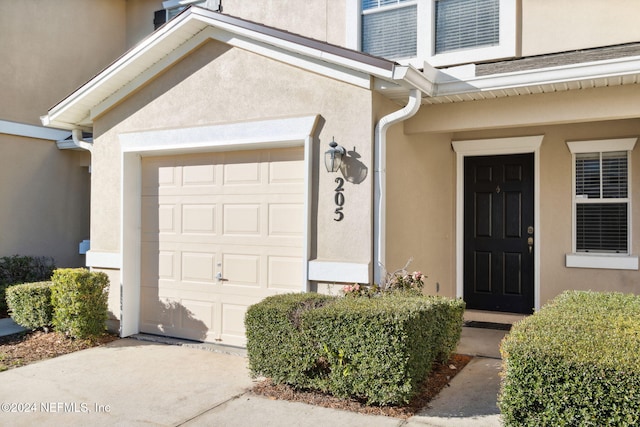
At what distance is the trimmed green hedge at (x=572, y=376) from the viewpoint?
3.37m

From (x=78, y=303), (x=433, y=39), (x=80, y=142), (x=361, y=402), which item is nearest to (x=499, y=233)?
(x=433, y=39)

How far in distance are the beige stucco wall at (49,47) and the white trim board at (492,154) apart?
26.5 feet

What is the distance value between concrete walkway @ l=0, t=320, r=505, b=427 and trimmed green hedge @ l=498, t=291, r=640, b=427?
96cm

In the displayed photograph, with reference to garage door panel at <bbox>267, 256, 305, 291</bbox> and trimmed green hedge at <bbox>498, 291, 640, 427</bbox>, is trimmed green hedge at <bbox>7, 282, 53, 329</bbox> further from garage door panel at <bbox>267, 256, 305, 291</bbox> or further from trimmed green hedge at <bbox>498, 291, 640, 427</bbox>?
trimmed green hedge at <bbox>498, 291, 640, 427</bbox>

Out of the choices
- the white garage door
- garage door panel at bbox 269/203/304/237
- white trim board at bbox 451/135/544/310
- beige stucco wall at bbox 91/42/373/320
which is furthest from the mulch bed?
white trim board at bbox 451/135/544/310

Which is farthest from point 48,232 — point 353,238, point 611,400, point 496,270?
point 611,400

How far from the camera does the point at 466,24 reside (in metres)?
7.00

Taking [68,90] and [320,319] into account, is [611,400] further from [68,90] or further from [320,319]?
[68,90]

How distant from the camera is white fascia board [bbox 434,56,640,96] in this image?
560cm

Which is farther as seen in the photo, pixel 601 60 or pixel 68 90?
pixel 68 90

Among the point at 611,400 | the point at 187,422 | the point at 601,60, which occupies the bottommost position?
the point at 187,422

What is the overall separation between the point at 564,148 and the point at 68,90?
9.61 meters

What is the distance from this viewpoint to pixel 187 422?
183 inches

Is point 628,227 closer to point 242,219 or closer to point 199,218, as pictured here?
point 242,219
